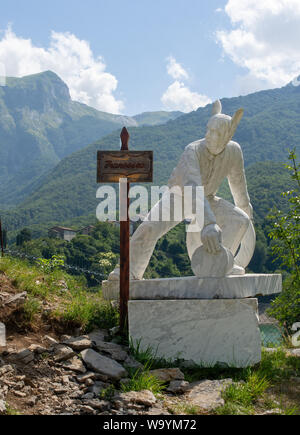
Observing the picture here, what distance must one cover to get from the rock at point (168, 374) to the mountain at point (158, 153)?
44.8 meters

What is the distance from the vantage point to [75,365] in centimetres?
423

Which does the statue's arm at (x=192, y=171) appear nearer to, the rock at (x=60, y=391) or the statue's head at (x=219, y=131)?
the statue's head at (x=219, y=131)

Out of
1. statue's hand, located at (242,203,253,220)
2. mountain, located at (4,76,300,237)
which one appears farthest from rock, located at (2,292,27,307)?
mountain, located at (4,76,300,237)

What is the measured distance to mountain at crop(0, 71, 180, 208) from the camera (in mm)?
130950

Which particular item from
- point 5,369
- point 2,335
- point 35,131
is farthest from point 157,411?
point 35,131

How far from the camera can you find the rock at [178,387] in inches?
163

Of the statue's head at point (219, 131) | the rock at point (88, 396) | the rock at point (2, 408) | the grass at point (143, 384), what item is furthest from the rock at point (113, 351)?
the statue's head at point (219, 131)

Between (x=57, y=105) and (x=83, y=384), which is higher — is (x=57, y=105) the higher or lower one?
the higher one

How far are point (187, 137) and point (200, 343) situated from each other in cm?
9116

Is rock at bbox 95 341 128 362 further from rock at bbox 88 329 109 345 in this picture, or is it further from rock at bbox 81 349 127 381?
rock at bbox 81 349 127 381

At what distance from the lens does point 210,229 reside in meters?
5.04
